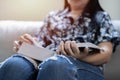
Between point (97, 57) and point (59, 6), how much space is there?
2.65 feet

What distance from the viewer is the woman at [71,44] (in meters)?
1.04

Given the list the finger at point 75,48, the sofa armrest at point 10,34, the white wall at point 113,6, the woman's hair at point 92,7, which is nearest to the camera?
the finger at point 75,48

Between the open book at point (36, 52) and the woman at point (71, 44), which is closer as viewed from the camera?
the woman at point (71, 44)

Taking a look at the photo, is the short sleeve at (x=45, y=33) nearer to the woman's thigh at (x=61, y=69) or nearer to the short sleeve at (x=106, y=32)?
the short sleeve at (x=106, y=32)

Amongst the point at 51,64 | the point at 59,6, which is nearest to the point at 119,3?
the point at 59,6

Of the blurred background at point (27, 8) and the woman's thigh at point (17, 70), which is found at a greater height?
the blurred background at point (27, 8)

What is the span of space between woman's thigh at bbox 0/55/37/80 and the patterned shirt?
34 cm

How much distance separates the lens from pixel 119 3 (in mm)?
1870

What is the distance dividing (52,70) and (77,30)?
1.63ft

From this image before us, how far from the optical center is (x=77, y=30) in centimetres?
146

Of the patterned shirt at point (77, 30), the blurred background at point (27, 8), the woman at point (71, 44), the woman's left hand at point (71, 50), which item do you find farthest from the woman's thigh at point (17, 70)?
the blurred background at point (27, 8)

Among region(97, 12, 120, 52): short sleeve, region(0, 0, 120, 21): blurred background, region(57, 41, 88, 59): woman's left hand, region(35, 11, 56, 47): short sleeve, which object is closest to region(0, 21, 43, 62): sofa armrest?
region(35, 11, 56, 47): short sleeve

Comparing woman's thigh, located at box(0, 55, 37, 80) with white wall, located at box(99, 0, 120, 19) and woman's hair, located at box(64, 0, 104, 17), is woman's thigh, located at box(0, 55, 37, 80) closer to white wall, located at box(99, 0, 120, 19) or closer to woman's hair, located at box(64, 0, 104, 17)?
woman's hair, located at box(64, 0, 104, 17)

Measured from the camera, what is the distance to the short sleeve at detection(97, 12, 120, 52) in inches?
54.1
